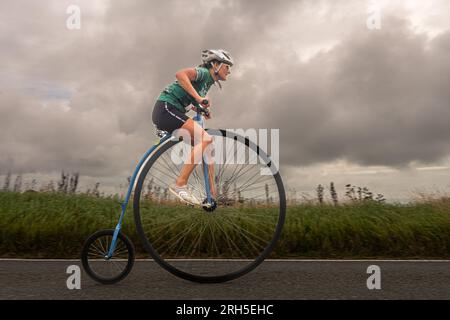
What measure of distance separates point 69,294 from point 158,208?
281cm

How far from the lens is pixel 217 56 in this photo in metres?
4.98

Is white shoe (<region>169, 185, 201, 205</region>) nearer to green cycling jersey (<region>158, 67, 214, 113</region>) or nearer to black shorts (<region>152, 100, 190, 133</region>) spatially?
black shorts (<region>152, 100, 190, 133</region>)

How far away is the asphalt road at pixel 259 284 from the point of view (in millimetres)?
4402

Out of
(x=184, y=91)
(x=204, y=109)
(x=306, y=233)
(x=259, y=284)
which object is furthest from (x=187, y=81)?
(x=306, y=233)

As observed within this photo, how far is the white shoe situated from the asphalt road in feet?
2.90

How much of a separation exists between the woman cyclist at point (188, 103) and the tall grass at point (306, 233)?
4.90ft

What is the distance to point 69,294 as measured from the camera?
441 centimetres

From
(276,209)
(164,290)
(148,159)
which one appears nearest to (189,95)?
(148,159)

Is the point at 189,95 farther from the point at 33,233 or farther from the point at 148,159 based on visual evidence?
the point at 33,233

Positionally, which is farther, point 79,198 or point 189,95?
point 79,198

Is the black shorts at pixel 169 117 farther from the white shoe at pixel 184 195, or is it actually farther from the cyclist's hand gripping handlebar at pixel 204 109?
the white shoe at pixel 184 195

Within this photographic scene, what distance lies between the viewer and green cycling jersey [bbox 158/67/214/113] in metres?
5.02

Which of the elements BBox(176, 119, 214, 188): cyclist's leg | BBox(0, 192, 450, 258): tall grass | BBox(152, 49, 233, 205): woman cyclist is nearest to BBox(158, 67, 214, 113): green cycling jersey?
Result: BBox(152, 49, 233, 205): woman cyclist

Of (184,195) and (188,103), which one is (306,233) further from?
(188,103)
